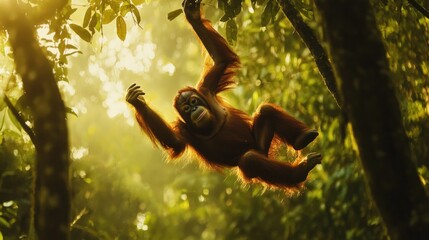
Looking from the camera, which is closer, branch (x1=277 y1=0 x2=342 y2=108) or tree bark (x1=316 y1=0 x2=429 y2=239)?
tree bark (x1=316 y1=0 x2=429 y2=239)

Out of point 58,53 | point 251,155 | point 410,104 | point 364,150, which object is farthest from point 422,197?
point 410,104

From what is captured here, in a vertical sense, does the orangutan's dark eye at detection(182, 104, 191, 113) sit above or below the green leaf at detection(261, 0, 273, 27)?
below

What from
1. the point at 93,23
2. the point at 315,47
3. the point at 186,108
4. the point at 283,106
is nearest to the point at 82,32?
the point at 93,23

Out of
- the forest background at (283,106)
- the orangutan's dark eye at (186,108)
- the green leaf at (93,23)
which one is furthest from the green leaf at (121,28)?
the orangutan's dark eye at (186,108)

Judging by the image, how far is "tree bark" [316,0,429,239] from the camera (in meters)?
1.57

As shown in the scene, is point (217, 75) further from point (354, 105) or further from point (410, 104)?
point (354, 105)

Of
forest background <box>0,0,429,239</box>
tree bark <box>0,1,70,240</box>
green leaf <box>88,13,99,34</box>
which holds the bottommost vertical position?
forest background <box>0,0,429,239</box>

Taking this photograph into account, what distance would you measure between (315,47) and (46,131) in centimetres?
152

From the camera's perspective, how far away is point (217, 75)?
3.67m

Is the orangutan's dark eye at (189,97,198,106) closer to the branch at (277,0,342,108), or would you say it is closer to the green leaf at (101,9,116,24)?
the green leaf at (101,9,116,24)

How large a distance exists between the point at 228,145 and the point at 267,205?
5.66 metres

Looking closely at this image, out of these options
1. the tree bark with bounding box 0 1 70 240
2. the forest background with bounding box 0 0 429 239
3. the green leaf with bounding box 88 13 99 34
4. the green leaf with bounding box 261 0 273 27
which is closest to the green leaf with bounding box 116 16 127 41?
the forest background with bounding box 0 0 429 239

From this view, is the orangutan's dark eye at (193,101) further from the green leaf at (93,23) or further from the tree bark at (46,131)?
the tree bark at (46,131)

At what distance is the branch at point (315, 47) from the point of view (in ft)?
8.56
